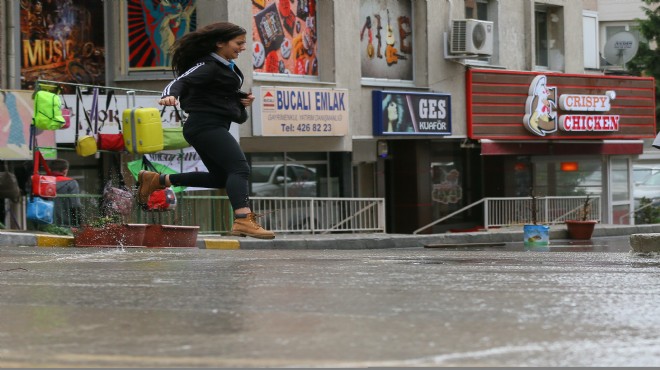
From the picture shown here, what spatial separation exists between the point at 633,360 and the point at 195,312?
2.11 meters

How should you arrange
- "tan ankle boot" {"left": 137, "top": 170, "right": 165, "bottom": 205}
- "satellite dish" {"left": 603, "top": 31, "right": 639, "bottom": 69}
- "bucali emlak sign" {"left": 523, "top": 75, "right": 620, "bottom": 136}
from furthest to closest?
"satellite dish" {"left": 603, "top": 31, "right": 639, "bottom": 69} < "bucali emlak sign" {"left": 523, "top": 75, "right": 620, "bottom": 136} < "tan ankle boot" {"left": 137, "top": 170, "right": 165, "bottom": 205}

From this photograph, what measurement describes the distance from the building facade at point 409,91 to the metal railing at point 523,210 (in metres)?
1.84

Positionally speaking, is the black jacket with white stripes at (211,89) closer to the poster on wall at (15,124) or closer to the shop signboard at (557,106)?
the poster on wall at (15,124)

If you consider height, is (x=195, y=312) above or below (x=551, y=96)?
below

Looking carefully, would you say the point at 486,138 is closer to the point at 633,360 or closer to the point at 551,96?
the point at 551,96

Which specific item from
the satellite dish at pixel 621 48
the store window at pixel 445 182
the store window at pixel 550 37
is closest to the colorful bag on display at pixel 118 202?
the store window at pixel 445 182

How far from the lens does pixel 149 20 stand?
25.2 m

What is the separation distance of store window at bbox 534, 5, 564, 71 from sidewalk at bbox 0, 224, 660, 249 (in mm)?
5624

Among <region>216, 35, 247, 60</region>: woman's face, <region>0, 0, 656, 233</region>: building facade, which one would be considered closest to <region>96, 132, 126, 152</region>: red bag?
<region>0, 0, 656, 233</region>: building facade

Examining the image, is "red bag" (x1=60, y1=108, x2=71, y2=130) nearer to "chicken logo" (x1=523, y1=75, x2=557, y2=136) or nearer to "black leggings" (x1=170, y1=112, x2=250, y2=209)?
"black leggings" (x1=170, y1=112, x2=250, y2=209)

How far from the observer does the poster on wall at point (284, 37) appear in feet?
85.6

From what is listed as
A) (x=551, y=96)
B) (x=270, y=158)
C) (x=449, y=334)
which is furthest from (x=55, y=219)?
(x=551, y=96)

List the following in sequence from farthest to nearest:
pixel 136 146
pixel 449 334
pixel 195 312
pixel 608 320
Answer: pixel 136 146
pixel 195 312
pixel 608 320
pixel 449 334

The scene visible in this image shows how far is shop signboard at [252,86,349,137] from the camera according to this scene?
25672 mm
